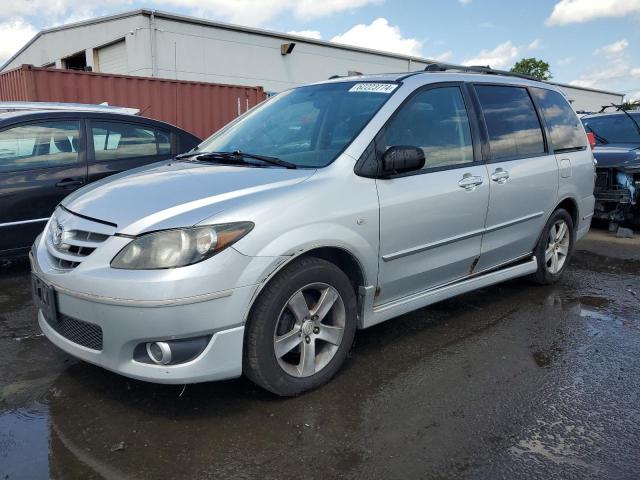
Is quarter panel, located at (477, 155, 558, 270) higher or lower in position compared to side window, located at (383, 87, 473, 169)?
lower

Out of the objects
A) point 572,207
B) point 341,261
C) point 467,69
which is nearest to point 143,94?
point 467,69

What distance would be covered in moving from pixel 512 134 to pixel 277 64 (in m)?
16.2

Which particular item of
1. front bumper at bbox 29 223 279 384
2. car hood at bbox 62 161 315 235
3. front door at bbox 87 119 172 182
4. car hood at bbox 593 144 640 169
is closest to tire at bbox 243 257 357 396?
front bumper at bbox 29 223 279 384

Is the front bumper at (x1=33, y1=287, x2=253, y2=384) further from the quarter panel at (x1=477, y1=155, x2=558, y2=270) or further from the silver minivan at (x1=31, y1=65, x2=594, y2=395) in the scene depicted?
the quarter panel at (x1=477, y1=155, x2=558, y2=270)

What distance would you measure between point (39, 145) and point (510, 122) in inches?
166

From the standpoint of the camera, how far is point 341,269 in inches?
128

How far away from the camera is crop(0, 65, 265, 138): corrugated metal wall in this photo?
34.1 feet

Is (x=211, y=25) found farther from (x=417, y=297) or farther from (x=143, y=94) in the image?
(x=417, y=297)

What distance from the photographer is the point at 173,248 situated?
258 cm

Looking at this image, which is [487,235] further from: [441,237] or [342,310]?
[342,310]

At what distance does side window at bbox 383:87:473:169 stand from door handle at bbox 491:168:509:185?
253mm

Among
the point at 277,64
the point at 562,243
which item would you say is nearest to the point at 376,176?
the point at 562,243

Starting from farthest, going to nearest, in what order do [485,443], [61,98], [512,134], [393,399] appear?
[61,98] → [512,134] → [393,399] → [485,443]

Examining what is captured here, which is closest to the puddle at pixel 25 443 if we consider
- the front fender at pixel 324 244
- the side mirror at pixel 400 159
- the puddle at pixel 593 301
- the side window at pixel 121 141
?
the front fender at pixel 324 244
